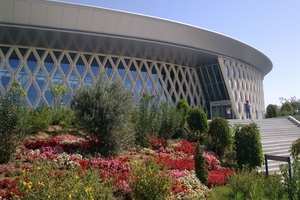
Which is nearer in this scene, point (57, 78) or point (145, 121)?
point (145, 121)

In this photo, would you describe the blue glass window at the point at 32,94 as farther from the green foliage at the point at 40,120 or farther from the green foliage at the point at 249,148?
the green foliage at the point at 249,148

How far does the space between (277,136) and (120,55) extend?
15593 mm

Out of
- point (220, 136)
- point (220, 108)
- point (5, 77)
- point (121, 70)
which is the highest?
point (121, 70)

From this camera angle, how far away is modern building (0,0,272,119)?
20.5m

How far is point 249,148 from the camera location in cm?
1178

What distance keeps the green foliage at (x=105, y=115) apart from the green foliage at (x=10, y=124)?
2.08 meters

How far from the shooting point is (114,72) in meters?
28.2

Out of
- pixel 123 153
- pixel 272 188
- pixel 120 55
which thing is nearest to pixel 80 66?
pixel 120 55

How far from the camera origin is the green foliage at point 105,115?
1098 cm

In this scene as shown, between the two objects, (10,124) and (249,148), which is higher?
(10,124)

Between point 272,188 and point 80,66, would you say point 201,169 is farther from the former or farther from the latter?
point 80,66

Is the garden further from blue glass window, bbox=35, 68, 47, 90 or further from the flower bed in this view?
blue glass window, bbox=35, 68, 47, 90

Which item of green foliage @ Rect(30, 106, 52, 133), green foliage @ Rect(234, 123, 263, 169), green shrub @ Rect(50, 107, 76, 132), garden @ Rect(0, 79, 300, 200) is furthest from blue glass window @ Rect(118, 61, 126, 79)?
green foliage @ Rect(234, 123, 263, 169)

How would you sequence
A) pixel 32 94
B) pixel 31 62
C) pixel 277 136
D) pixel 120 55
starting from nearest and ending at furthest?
pixel 277 136, pixel 32 94, pixel 31 62, pixel 120 55
